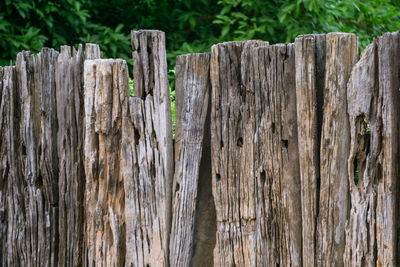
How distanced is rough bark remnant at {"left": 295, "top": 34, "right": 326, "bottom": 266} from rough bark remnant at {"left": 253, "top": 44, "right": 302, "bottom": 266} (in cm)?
7

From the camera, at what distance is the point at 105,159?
3178mm

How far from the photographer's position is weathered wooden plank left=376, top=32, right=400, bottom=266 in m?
2.40

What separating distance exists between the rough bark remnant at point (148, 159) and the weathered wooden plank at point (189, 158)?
0.26ft

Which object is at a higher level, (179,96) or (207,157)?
(179,96)

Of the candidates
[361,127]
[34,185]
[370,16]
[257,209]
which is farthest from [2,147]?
[370,16]

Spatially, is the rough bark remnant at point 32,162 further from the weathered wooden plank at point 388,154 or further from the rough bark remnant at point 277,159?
the weathered wooden plank at point 388,154

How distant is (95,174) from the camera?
320 centimetres

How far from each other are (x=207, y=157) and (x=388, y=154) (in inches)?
42.2

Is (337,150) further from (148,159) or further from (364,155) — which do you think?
(148,159)

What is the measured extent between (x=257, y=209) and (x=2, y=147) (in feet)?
6.80

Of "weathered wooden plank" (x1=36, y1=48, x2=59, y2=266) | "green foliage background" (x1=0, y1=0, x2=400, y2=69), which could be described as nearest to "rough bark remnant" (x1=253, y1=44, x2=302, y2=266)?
"weathered wooden plank" (x1=36, y1=48, x2=59, y2=266)

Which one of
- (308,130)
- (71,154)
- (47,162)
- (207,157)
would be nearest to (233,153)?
(207,157)

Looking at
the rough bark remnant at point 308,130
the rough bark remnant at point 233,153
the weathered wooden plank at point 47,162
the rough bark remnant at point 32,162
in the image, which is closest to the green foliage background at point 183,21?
the rough bark remnant at point 32,162

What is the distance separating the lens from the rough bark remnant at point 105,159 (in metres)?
3.15
